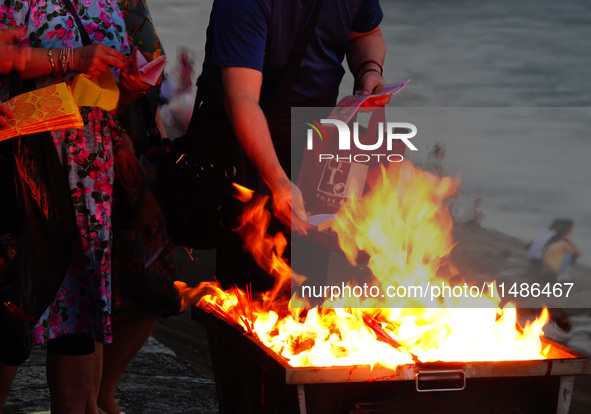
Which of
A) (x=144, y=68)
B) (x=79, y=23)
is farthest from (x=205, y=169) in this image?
(x=79, y=23)

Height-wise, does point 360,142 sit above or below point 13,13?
below

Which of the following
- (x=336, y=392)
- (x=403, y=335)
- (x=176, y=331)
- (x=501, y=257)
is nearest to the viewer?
(x=336, y=392)

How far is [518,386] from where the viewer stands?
79.1 inches

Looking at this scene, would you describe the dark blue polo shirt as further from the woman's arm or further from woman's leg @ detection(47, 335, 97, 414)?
woman's leg @ detection(47, 335, 97, 414)

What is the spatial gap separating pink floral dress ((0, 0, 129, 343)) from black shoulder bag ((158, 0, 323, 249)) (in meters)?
0.22

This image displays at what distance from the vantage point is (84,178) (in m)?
2.42

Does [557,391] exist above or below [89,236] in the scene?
below

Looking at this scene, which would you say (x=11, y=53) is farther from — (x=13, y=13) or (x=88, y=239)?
(x=88, y=239)

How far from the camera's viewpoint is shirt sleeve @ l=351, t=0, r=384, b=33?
2.63m

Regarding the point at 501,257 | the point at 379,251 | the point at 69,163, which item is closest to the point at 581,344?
the point at 501,257

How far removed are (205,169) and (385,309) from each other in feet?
2.36

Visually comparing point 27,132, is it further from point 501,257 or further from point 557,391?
point 501,257

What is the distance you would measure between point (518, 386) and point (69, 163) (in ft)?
4.81

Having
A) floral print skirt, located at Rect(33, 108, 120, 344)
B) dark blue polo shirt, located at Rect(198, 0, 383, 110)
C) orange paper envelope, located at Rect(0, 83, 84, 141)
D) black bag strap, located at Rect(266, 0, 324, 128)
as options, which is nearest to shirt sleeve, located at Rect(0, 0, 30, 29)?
orange paper envelope, located at Rect(0, 83, 84, 141)
